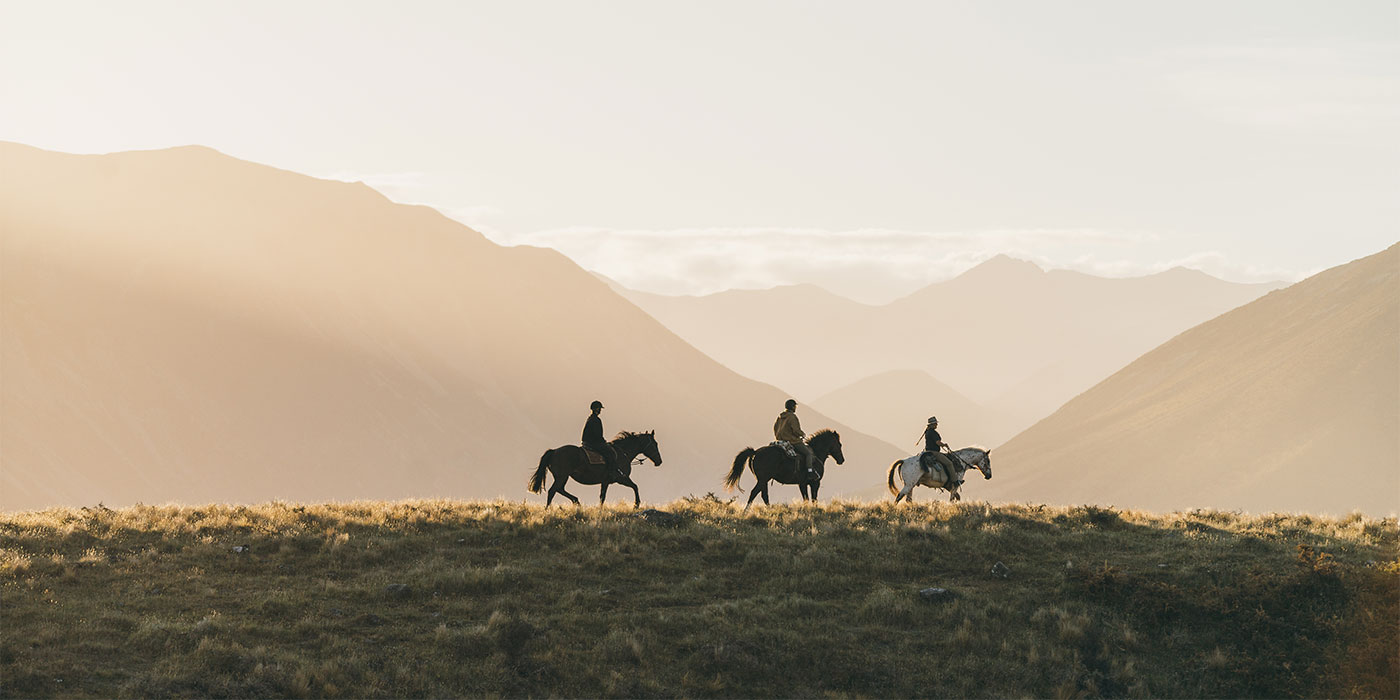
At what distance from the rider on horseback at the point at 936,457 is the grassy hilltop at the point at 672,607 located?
11.4 ft

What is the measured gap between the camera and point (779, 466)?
3123 cm

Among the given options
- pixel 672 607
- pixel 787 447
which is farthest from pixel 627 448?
pixel 672 607

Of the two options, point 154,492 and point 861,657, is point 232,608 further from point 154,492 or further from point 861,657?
point 154,492

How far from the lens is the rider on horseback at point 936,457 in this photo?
31641 mm

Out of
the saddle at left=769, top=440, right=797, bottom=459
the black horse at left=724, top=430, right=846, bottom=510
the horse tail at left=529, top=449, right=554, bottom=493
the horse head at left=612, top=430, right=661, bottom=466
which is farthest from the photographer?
the saddle at left=769, top=440, right=797, bottom=459

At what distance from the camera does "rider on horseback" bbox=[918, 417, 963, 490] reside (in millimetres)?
31641

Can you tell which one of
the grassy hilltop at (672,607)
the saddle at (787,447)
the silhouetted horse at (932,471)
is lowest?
the grassy hilltop at (672,607)

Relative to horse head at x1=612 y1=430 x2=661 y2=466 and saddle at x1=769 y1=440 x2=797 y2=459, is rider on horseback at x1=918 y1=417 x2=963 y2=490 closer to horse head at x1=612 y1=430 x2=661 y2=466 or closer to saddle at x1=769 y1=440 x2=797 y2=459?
saddle at x1=769 y1=440 x2=797 y2=459

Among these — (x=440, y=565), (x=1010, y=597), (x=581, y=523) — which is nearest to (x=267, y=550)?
(x=440, y=565)

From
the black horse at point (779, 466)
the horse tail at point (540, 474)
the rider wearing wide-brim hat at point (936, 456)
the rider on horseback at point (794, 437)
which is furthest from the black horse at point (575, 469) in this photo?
the rider wearing wide-brim hat at point (936, 456)

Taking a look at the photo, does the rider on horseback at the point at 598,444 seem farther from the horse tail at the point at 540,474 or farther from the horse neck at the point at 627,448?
the horse tail at the point at 540,474

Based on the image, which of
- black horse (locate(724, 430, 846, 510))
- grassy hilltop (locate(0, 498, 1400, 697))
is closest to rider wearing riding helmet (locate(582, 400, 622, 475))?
grassy hilltop (locate(0, 498, 1400, 697))

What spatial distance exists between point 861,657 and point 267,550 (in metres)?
13.2

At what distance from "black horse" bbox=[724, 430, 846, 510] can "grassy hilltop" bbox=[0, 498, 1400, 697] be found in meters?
2.64
